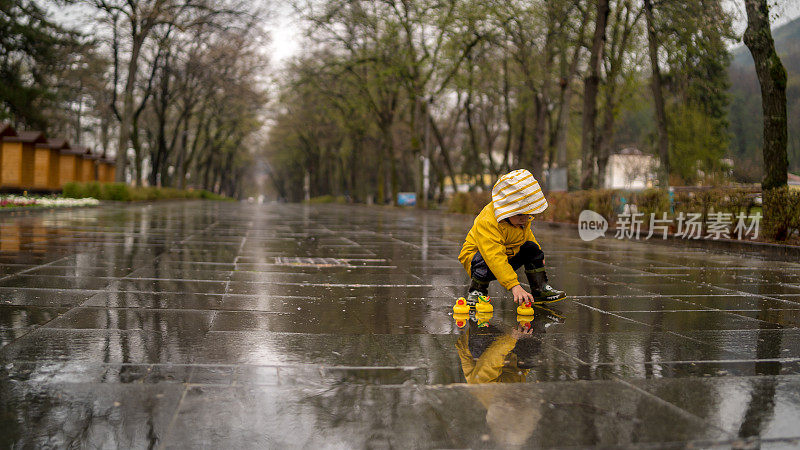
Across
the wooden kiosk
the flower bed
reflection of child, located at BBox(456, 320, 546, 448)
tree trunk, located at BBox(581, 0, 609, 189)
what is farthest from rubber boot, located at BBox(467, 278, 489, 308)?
the wooden kiosk

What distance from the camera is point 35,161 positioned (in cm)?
3438

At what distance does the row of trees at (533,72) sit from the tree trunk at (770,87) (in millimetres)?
3144

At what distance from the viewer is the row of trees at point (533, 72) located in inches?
851

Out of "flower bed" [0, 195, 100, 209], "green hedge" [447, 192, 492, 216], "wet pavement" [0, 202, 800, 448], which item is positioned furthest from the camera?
"green hedge" [447, 192, 492, 216]

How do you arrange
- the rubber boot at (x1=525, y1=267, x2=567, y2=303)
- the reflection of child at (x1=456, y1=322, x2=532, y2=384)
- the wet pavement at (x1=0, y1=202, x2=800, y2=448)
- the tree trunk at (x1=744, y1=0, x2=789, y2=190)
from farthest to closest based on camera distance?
the tree trunk at (x1=744, y1=0, x2=789, y2=190)
the rubber boot at (x1=525, y1=267, x2=567, y2=303)
the reflection of child at (x1=456, y1=322, x2=532, y2=384)
the wet pavement at (x1=0, y1=202, x2=800, y2=448)

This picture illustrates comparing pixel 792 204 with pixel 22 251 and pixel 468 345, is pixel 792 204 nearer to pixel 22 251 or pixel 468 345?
pixel 468 345

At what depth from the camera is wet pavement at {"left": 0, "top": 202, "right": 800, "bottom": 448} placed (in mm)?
2594

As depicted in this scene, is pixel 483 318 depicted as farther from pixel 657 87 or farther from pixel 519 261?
pixel 657 87

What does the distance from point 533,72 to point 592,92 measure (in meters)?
9.04

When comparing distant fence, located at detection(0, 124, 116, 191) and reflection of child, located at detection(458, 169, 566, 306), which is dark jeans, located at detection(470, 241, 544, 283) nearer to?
reflection of child, located at detection(458, 169, 566, 306)

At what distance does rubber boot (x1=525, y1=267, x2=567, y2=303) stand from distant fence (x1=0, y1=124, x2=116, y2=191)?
31.6 metres

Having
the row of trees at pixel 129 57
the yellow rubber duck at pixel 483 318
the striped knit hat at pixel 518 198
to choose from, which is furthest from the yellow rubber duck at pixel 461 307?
the row of trees at pixel 129 57

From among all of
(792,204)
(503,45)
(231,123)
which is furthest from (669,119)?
(231,123)

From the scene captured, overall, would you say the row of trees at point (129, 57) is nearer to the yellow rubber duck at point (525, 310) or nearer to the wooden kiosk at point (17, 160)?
the wooden kiosk at point (17, 160)
